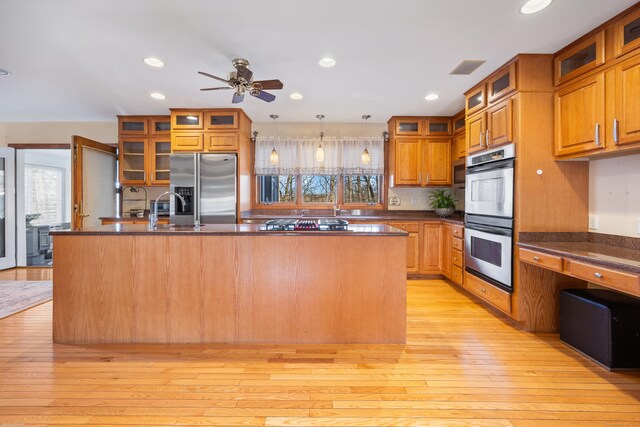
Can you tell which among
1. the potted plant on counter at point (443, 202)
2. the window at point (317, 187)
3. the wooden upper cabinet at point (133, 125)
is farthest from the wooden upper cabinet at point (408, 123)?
the wooden upper cabinet at point (133, 125)

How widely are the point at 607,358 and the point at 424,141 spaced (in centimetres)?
355

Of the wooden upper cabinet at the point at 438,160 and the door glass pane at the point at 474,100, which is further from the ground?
the door glass pane at the point at 474,100

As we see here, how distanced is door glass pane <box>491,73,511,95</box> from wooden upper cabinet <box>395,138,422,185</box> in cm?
169

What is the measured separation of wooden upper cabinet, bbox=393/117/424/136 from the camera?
4.88 m

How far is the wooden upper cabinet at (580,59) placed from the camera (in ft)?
7.66

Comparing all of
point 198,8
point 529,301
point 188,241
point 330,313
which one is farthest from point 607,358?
point 198,8

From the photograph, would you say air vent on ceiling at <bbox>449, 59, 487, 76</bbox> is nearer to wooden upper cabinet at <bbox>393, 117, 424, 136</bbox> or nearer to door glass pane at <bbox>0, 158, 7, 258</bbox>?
wooden upper cabinet at <bbox>393, 117, 424, 136</bbox>

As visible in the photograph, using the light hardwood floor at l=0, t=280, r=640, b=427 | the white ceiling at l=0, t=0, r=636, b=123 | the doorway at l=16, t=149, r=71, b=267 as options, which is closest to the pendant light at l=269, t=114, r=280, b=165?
the white ceiling at l=0, t=0, r=636, b=123

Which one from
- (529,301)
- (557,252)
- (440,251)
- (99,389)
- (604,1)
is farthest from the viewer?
(440,251)

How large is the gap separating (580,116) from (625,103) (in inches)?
14.9

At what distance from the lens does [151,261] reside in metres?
2.46

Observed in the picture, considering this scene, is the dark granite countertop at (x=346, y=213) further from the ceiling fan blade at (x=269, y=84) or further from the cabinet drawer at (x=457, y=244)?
the ceiling fan blade at (x=269, y=84)

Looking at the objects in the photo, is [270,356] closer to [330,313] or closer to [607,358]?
[330,313]

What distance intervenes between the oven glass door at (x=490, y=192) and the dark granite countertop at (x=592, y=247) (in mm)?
353
